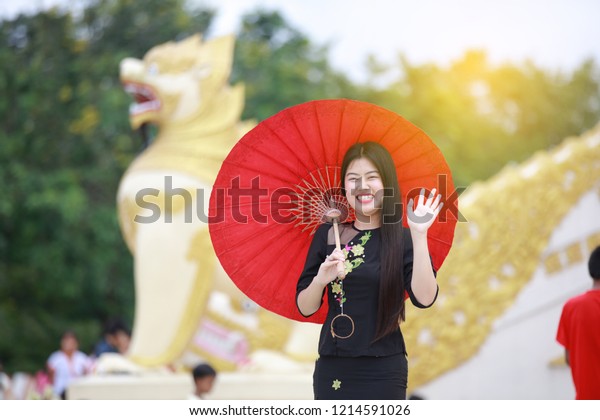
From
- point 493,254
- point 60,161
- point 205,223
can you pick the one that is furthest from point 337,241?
point 60,161

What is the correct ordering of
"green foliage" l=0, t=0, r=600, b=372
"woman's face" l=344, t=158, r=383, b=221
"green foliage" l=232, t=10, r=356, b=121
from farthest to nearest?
A: 1. "green foliage" l=232, t=10, r=356, b=121
2. "green foliage" l=0, t=0, r=600, b=372
3. "woman's face" l=344, t=158, r=383, b=221

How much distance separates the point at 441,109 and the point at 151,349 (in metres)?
14.3

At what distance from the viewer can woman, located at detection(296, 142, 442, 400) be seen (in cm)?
263

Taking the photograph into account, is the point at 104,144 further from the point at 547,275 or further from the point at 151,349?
the point at 547,275

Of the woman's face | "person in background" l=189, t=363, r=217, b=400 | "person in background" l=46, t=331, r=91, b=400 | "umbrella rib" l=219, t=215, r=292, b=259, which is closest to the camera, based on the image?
the woman's face

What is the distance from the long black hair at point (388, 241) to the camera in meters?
2.64

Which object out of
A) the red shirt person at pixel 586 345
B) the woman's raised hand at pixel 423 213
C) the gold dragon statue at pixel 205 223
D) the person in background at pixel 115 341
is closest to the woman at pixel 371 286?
the woman's raised hand at pixel 423 213

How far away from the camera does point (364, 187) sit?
2742 millimetres

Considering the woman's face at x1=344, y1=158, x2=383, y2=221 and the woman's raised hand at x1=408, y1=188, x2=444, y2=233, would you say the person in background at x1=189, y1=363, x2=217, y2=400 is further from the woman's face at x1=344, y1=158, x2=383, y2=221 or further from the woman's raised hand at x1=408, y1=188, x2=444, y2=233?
the woman's raised hand at x1=408, y1=188, x2=444, y2=233

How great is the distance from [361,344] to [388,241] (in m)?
0.30

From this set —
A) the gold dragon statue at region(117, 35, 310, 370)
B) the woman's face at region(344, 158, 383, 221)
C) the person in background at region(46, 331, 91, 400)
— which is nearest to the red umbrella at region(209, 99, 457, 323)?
the woman's face at region(344, 158, 383, 221)

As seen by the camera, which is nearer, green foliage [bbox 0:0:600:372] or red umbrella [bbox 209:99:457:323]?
red umbrella [bbox 209:99:457:323]

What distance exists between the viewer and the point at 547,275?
6945mm

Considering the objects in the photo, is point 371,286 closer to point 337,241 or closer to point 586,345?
point 337,241
